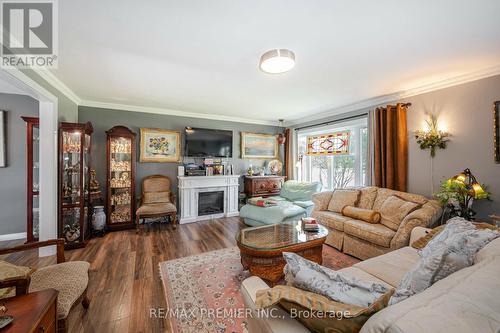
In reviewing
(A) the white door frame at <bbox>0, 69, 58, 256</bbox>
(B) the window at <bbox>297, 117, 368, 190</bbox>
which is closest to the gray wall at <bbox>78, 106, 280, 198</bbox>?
(A) the white door frame at <bbox>0, 69, 58, 256</bbox>

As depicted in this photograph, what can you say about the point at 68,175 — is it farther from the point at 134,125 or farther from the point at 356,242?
the point at 356,242

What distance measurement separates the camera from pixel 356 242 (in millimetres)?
2777

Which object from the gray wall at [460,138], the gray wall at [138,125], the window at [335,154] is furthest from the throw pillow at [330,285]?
the gray wall at [138,125]

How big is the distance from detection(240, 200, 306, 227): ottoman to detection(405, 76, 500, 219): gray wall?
77.6 inches

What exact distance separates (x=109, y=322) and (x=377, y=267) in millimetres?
2318

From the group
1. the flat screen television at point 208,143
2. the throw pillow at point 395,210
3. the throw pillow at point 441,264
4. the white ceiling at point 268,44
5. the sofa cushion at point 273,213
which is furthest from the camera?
the flat screen television at point 208,143

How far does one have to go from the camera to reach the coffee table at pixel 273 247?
82.7 inches

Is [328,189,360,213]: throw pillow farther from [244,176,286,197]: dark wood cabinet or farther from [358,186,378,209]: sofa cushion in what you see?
[244,176,286,197]: dark wood cabinet

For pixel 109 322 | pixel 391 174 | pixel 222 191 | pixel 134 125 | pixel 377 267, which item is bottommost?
pixel 109 322

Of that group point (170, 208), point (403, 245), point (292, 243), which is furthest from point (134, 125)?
point (403, 245)

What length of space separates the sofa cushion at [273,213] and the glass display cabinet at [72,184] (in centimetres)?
273

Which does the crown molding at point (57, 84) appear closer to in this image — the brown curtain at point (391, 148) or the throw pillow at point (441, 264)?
the throw pillow at point (441, 264)

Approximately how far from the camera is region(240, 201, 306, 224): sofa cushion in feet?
11.3

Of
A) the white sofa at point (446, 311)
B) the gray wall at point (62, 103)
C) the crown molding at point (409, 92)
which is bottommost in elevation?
the white sofa at point (446, 311)
